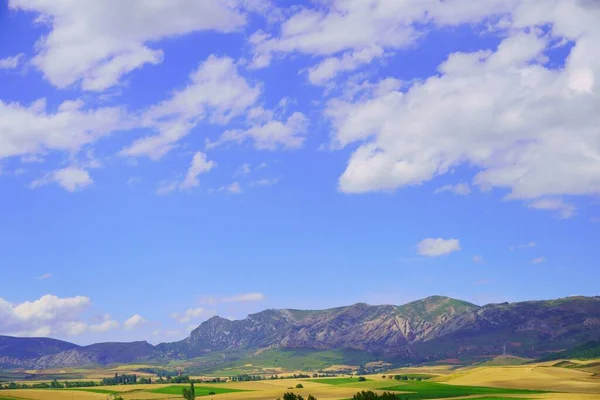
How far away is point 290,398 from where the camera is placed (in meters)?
125

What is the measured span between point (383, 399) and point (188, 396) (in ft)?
267

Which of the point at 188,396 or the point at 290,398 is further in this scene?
the point at 188,396

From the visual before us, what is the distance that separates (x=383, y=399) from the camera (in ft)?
375

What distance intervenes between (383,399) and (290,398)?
20058 mm

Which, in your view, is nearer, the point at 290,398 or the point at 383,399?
the point at 383,399

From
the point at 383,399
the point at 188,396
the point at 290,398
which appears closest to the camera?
→ the point at 383,399

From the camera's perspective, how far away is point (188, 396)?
588 feet

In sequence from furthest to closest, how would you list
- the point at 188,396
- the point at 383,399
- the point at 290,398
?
the point at 188,396
the point at 290,398
the point at 383,399

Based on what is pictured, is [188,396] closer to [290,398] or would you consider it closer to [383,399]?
[290,398]

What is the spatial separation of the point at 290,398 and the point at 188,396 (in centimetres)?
6320

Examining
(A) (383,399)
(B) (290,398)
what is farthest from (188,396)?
(A) (383,399)
